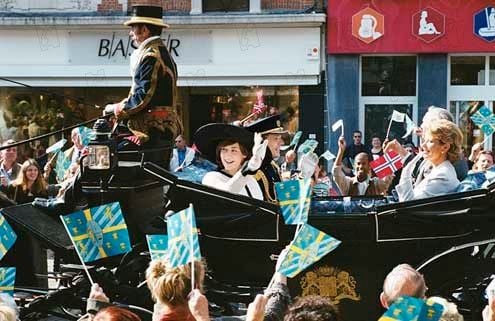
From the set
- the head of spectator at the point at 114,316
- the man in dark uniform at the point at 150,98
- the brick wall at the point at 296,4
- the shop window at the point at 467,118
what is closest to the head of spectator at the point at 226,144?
the man in dark uniform at the point at 150,98

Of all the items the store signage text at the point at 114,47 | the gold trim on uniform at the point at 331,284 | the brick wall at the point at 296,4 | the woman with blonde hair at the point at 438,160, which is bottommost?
the gold trim on uniform at the point at 331,284

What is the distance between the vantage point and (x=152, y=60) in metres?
6.34

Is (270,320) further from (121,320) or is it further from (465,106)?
(465,106)

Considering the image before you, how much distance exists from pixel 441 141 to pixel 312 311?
248 centimetres

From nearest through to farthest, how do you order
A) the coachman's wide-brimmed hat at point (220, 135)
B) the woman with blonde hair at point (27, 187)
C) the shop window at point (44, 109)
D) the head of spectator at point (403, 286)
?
the head of spectator at point (403, 286)
the coachman's wide-brimmed hat at point (220, 135)
the woman with blonde hair at point (27, 187)
the shop window at point (44, 109)

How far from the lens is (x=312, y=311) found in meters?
3.50

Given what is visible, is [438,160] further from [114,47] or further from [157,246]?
[114,47]

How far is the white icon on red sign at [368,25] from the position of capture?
16.8 metres

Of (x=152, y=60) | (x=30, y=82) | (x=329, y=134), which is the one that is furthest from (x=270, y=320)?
(x=30, y=82)

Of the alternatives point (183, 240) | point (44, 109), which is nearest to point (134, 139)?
point (183, 240)

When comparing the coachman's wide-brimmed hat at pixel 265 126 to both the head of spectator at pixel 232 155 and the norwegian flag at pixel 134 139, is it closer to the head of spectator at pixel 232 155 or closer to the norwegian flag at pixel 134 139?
the head of spectator at pixel 232 155

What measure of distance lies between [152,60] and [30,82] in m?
12.0

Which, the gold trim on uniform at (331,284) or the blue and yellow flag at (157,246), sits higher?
the blue and yellow flag at (157,246)

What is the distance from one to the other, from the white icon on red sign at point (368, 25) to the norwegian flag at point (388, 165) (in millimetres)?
8646
